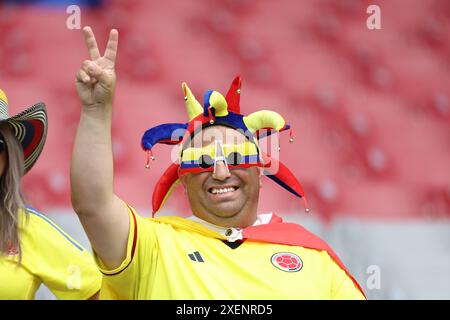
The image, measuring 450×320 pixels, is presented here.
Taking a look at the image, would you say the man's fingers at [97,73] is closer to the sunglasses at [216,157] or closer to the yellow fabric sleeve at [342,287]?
the sunglasses at [216,157]

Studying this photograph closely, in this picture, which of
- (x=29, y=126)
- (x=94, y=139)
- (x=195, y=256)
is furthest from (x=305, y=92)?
(x=94, y=139)

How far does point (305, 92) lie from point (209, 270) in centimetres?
171

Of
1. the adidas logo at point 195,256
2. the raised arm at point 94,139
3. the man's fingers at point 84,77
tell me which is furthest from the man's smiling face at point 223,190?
the man's fingers at point 84,77

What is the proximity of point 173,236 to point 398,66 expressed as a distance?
75.0 inches

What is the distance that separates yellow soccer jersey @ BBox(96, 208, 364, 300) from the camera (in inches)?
80.4

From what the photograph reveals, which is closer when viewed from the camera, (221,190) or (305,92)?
(221,190)

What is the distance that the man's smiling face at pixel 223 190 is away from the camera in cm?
221

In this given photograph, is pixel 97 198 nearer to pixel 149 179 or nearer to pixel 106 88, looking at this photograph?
pixel 106 88

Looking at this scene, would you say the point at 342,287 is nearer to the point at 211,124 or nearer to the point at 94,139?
the point at 211,124

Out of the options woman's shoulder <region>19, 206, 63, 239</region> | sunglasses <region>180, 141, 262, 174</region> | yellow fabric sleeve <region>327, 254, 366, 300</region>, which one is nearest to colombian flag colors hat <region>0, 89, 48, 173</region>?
woman's shoulder <region>19, 206, 63, 239</region>

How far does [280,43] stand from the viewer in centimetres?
379

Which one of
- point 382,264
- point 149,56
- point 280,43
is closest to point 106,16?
point 149,56

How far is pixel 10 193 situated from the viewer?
7.47 feet
